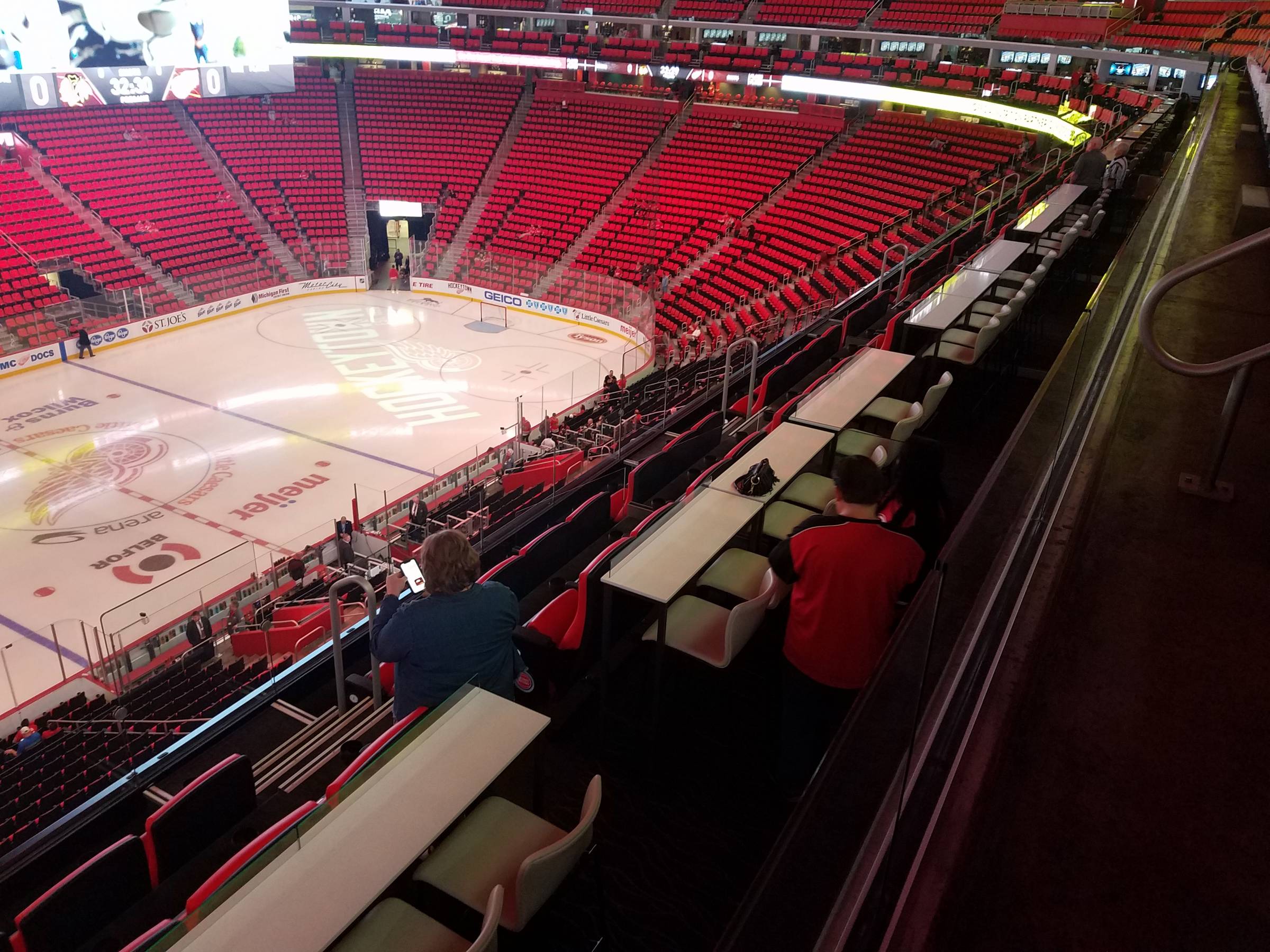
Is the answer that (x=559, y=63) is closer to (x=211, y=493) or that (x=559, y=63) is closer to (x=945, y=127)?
(x=945, y=127)

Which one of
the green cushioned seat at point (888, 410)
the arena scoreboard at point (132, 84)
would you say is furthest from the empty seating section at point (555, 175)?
the green cushioned seat at point (888, 410)

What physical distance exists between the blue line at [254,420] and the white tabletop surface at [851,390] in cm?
729

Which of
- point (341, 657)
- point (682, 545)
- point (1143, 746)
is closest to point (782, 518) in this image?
point (682, 545)

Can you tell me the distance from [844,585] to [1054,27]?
28.3m

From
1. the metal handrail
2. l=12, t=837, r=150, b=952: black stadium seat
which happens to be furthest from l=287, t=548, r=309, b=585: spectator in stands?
the metal handrail

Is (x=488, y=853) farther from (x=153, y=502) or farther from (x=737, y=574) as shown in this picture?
(x=153, y=502)

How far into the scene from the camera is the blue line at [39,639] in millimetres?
7801

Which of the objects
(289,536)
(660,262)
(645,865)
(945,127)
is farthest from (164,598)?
(945,127)

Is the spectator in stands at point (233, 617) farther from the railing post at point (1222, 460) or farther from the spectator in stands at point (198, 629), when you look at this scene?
the railing post at point (1222, 460)

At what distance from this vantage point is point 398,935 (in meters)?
2.38

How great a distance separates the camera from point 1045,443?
3.13 m

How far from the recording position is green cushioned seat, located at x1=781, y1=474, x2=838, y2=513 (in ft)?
15.4

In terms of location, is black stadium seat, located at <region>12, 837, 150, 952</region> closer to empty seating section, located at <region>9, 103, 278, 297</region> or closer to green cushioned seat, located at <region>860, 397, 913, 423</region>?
green cushioned seat, located at <region>860, 397, 913, 423</region>

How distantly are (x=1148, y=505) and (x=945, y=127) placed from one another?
25.1m
